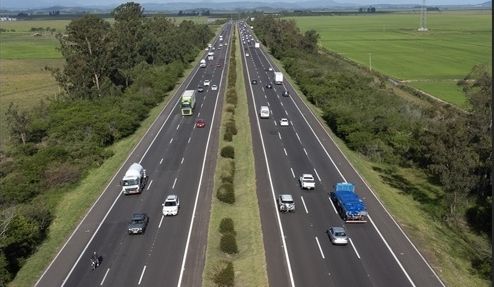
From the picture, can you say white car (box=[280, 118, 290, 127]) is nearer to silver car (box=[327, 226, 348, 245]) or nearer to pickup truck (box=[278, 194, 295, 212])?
pickup truck (box=[278, 194, 295, 212])

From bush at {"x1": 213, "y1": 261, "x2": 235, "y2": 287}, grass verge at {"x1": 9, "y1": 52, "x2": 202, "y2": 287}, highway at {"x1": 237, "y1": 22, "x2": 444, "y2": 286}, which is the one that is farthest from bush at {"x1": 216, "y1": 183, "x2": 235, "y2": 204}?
grass verge at {"x1": 9, "y1": 52, "x2": 202, "y2": 287}

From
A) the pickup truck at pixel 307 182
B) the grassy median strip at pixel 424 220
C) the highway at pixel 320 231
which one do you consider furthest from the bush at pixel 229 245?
the grassy median strip at pixel 424 220

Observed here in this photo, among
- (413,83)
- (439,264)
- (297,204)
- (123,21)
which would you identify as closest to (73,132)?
Answer: (297,204)

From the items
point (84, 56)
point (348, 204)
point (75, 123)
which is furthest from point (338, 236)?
point (84, 56)

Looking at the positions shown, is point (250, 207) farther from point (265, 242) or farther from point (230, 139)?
point (230, 139)

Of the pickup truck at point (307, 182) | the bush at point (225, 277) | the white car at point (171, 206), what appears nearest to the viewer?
the bush at point (225, 277)

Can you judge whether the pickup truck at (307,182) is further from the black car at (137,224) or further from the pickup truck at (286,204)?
the black car at (137,224)

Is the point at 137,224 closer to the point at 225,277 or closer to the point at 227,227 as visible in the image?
the point at 227,227
